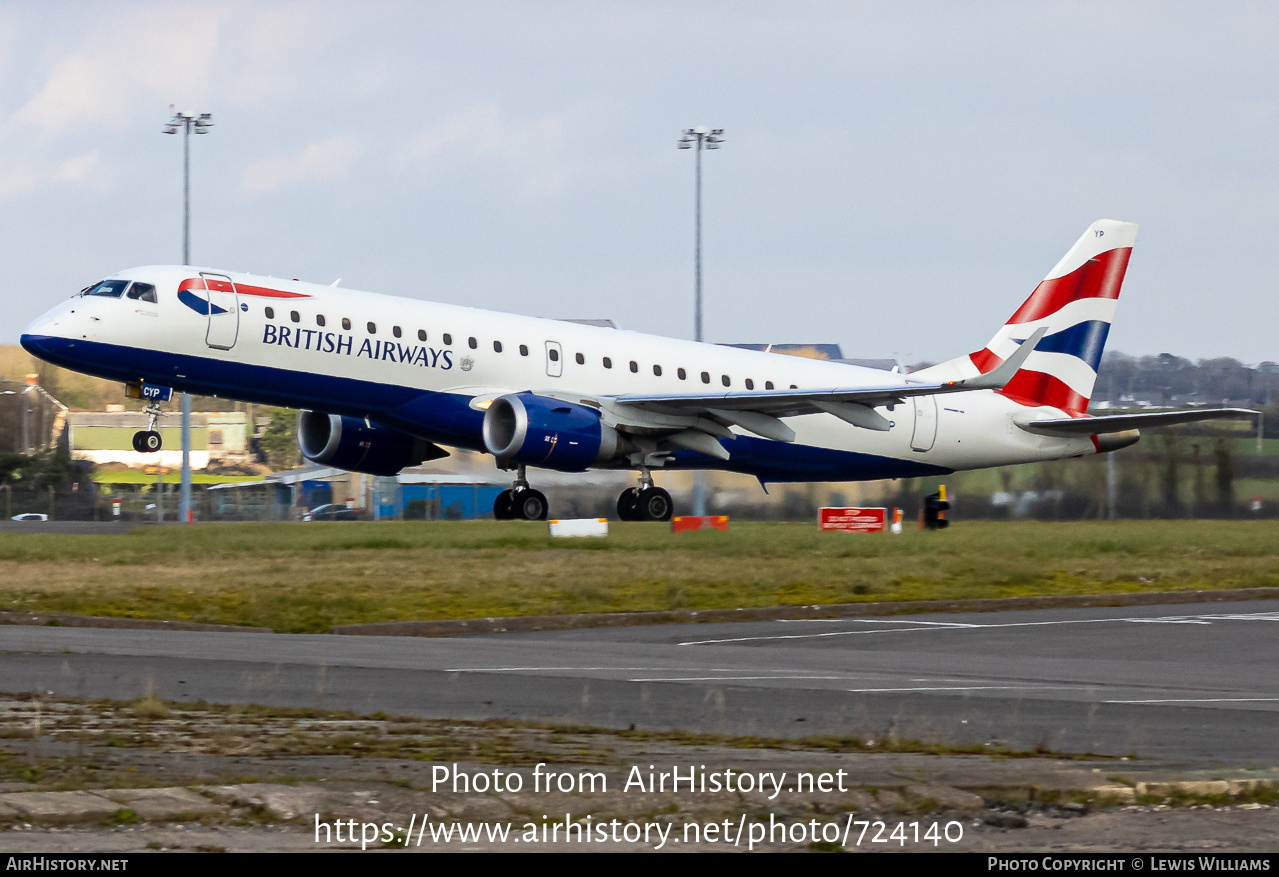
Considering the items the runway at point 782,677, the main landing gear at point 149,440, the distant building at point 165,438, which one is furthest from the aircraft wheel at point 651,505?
the distant building at point 165,438

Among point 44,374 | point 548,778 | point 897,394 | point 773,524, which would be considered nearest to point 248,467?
point 44,374

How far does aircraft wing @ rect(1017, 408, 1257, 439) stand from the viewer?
34.9m

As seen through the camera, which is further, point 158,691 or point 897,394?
point 897,394

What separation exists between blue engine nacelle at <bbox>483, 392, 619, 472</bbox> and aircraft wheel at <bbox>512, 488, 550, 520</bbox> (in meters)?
2.17

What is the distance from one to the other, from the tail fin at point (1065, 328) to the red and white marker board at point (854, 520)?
150 inches

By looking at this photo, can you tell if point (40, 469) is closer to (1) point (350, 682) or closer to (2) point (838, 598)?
(2) point (838, 598)

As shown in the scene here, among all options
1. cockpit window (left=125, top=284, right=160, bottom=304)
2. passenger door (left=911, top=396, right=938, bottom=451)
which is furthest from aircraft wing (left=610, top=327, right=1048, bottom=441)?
cockpit window (left=125, top=284, right=160, bottom=304)

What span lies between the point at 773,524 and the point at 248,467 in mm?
47734

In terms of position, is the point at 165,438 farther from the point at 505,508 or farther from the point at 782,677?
the point at 782,677

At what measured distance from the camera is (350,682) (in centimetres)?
1245

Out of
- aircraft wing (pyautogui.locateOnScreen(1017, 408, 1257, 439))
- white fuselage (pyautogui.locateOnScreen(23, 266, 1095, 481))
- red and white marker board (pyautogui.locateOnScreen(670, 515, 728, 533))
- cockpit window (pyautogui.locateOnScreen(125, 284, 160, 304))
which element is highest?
cockpit window (pyautogui.locateOnScreen(125, 284, 160, 304))

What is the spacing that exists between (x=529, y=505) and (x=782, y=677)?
20814mm

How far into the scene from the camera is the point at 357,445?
1351 inches

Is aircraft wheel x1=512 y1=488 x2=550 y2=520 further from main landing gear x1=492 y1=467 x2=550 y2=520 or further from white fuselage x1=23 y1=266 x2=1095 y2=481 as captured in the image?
white fuselage x1=23 y1=266 x2=1095 y2=481
